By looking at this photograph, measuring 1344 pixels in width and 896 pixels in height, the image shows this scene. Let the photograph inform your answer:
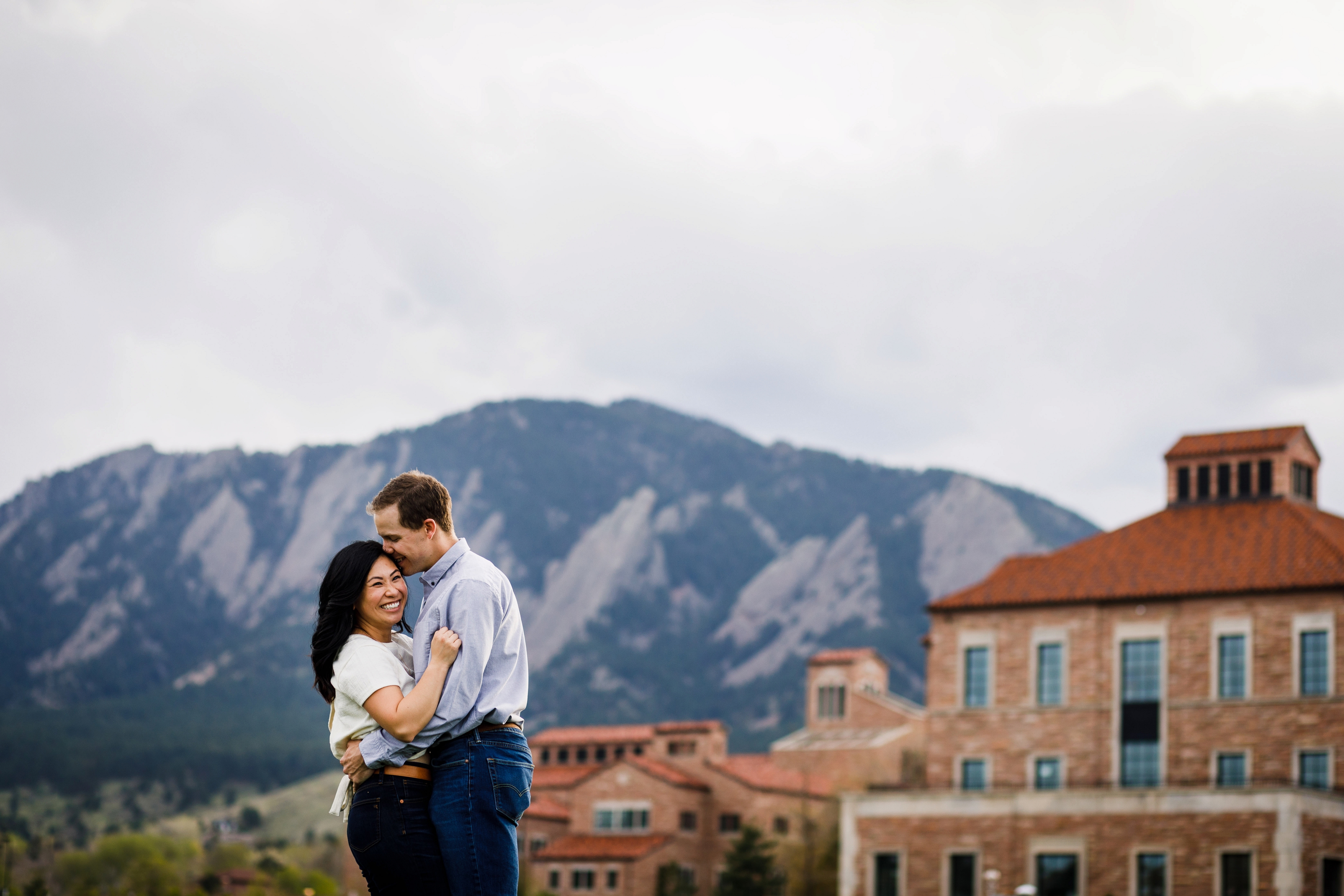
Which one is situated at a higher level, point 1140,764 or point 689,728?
point 689,728

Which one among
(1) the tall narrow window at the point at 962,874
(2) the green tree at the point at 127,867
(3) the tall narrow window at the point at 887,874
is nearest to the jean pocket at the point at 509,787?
(1) the tall narrow window at the point at 962,874

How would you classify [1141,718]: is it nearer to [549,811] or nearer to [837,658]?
[549,811]

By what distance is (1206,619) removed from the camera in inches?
2071

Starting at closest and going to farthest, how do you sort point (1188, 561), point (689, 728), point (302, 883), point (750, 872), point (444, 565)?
point (444, 565), point (1188, 561), point (750, 872), point (302, 883), point (689, 728)

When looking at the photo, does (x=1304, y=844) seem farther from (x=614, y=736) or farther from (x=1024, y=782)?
(x=614, y=736)

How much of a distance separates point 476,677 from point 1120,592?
163 feet

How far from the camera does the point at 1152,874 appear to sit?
48.3m

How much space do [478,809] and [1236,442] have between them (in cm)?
5514

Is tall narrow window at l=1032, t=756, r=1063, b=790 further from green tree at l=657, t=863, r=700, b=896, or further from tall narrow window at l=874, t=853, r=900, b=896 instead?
green tree at l=657, t=863, r=700, b=896

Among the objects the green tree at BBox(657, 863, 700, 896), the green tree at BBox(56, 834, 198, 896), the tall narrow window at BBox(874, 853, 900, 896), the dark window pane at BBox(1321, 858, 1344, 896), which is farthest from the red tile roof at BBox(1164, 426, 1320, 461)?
the green tree at BBox(56, 834, 198, 896)

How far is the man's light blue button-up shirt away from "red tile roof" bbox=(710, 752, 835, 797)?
7428 centimetres

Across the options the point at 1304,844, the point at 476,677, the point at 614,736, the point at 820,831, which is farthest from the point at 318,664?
the point at 614,736

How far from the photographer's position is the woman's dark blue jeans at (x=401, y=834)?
6941 mm

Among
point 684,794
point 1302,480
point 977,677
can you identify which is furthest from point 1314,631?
point 684,794
